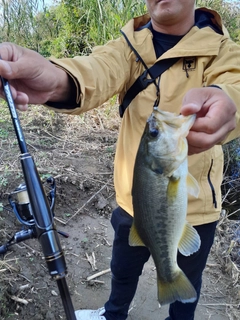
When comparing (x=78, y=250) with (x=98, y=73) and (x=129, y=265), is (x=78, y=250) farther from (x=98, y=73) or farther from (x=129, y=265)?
(x=98, y=73)

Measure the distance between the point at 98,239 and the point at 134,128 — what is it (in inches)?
70.6

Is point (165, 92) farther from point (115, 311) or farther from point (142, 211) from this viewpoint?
point (115, 311)

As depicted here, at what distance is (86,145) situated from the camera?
4.70 metres

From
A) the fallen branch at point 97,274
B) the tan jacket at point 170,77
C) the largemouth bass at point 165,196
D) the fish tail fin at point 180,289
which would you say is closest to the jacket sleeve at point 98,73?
the tan jacket at point 170,77

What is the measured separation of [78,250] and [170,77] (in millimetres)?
1989

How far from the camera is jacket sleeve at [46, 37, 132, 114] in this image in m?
1.34

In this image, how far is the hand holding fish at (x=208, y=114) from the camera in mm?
1027

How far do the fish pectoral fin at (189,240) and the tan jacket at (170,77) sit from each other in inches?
12.0

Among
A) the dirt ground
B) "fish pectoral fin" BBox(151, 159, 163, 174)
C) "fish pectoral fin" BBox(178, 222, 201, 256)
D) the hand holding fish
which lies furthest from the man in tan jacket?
the dirt ground

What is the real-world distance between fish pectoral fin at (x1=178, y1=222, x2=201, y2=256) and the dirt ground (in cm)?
139

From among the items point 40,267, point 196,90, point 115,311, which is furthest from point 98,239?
point 196,90

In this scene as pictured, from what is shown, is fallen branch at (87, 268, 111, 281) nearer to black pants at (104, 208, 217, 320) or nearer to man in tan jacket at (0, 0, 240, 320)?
black pants at (104, 208, 217, 320)

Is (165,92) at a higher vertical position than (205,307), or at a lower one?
higher

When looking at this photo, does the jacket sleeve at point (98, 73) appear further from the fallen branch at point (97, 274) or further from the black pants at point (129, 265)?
the fallen branch at point (97, 274)
